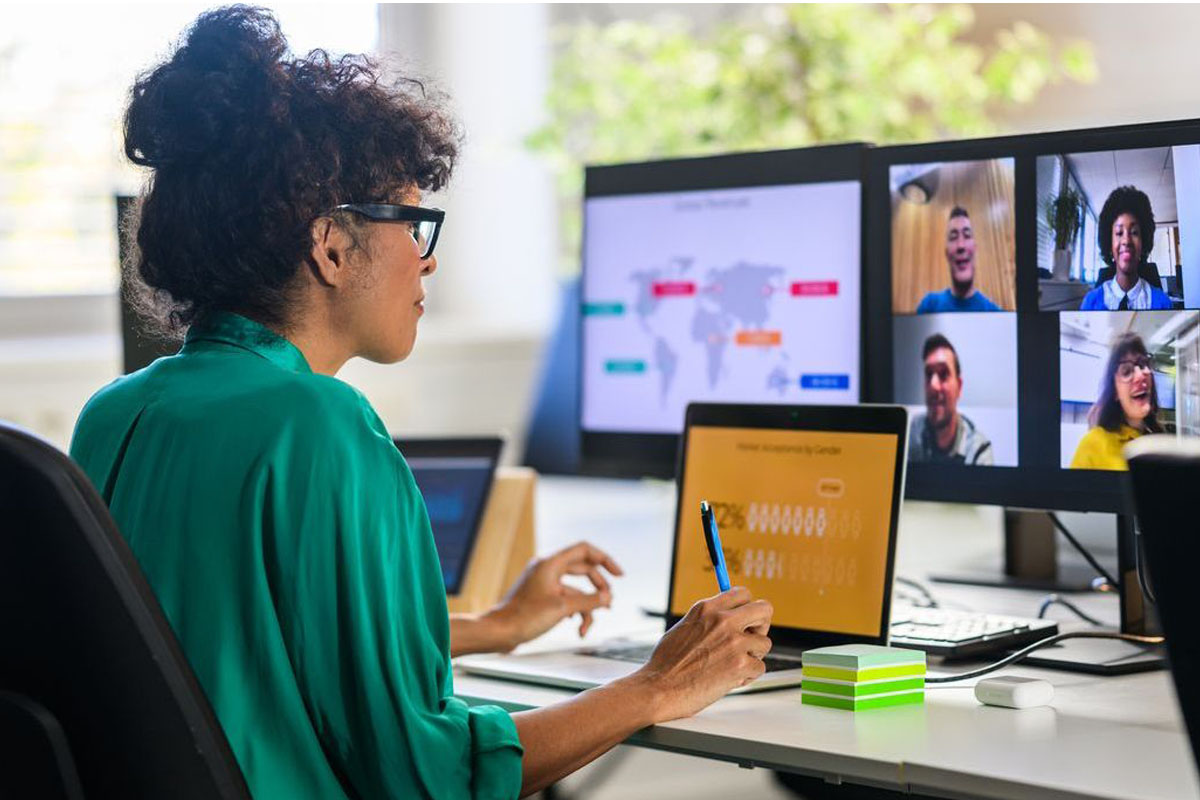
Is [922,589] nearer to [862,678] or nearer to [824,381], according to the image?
[824,381]

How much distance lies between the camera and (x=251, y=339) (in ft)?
4.02

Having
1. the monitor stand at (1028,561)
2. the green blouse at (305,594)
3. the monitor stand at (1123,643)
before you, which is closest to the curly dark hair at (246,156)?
the green blouse at (305,594)

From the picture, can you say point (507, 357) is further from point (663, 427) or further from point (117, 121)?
point (117, 121)

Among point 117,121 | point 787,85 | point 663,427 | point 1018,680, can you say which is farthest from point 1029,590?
point 787,85

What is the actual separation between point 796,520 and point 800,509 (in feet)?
0.04

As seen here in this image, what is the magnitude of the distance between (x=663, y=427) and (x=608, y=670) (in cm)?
47

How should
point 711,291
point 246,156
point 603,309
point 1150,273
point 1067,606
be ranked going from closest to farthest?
point 246,156 < point 1150,273 < point 1067,606 < point 711,291 < point 603,309

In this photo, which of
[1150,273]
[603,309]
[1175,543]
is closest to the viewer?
[1175,543]

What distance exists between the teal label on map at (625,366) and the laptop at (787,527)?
272mm

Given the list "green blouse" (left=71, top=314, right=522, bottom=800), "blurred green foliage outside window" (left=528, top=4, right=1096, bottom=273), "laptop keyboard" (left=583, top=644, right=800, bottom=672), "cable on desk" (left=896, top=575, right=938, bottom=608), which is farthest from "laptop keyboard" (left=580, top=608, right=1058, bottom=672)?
"blurred green foliage outside window" (left=528, top=4, right=1096, bottom=273)

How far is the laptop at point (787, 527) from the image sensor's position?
4.89 feet

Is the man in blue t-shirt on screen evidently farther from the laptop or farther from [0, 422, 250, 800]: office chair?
[0, 422, 250, 800]: office chair

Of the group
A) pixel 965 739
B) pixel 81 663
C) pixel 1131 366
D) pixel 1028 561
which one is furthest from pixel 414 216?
pixel 1028 561

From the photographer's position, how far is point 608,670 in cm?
152
